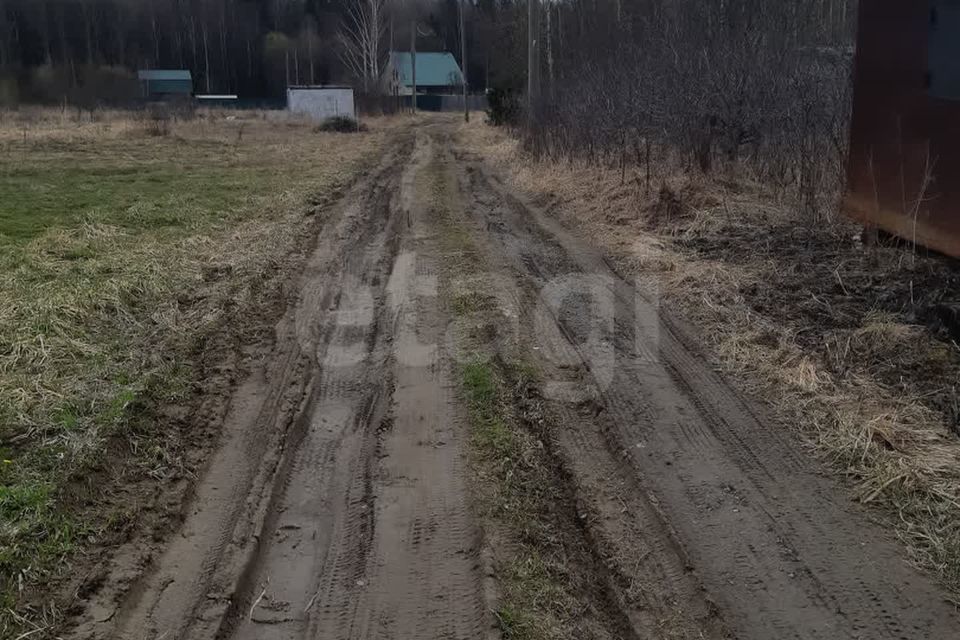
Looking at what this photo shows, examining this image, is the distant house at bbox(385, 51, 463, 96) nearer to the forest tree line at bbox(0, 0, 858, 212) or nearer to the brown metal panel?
the forest tree line at bbox(0, 0, 858, 212)

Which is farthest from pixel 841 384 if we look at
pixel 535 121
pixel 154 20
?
pixel 154 20

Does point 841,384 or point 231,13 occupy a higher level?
point 231,13

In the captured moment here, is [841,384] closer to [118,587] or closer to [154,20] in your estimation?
[118,587]

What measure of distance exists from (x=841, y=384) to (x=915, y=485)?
141 cm

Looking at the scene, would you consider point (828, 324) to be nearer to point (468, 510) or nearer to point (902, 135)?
point (902, 135)

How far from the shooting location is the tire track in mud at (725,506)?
3346 millimetres

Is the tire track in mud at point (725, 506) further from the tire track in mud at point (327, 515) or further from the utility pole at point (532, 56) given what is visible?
the utility pole at point (532, 56)

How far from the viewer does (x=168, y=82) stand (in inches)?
2995

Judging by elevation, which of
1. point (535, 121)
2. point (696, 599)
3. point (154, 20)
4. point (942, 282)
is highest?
point (154, 20)

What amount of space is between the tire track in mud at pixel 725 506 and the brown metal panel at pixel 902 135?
8.93 feet

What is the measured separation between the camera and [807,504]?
4148mm

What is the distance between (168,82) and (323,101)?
113ft

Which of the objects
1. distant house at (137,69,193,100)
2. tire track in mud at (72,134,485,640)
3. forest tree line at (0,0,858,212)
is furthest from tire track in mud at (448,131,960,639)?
distant house at (137,69,193,100)

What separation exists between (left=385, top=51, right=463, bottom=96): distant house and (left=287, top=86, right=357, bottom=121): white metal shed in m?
25.8
